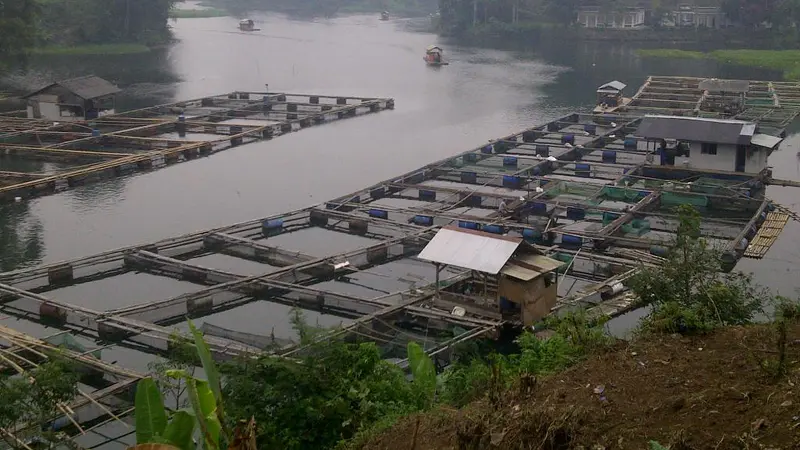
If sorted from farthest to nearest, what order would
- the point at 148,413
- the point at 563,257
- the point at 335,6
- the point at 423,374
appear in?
the point at 335,6
the point at 563,257
the point at 423,374
the point at 148,413

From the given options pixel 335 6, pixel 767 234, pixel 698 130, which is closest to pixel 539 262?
pixel 767 234

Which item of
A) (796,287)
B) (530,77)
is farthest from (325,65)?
(796,287)

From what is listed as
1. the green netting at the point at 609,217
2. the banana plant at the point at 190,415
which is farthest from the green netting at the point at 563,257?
the banana plant at the point at 190,415

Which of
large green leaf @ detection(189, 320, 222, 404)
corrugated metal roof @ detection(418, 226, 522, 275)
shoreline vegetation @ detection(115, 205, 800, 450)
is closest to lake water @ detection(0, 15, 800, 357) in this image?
corrugated metal roof @ detection(418, 226, 522, 275)

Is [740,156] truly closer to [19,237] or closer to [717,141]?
[717,141]

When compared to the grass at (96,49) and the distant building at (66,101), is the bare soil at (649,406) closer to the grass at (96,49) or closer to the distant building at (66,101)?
the distant building at (66,101)

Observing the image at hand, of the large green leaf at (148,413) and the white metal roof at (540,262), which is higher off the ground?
the large green leaf at (148,413)
